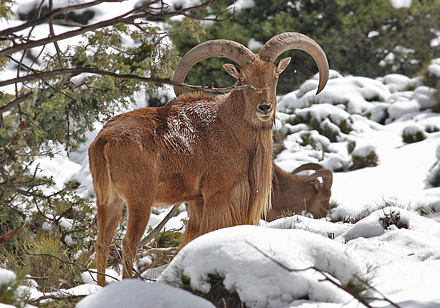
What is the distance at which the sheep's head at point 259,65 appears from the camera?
5.35 m

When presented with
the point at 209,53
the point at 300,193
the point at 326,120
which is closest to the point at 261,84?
the point at 209,53

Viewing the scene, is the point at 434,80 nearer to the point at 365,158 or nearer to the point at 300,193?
the point at 365,158

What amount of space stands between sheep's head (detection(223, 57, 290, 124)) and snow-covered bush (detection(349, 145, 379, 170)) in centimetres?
824

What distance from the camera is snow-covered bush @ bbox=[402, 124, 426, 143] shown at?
14258 millimetres

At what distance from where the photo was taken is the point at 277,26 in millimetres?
19469

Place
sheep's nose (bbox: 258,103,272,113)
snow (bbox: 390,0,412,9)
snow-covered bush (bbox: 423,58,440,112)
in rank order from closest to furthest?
sheep's nose (bbox: 258,103,272,113)
snow-covered bush (bbox: 423,58,440,112)
snow (bbox: 390,0,412,9)

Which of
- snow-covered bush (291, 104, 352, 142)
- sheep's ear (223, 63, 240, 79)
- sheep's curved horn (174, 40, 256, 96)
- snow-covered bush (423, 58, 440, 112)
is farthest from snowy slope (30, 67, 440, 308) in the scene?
snow-covered bush (423, 58, 440, 112)

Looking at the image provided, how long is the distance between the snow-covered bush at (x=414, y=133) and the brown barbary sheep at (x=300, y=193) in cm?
522

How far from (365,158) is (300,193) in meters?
3.92

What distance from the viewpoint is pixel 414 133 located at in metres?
14.3

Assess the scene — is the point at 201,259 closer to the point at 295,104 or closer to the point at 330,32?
the point at 295,104

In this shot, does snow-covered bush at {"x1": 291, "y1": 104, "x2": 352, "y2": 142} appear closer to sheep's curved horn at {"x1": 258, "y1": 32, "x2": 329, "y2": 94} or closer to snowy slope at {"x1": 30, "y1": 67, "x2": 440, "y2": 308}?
snowy slope at {"x1": 30, "y1": 67, "x2": 440, "y2": 308}

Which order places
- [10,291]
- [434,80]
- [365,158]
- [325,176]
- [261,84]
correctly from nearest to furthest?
[10,291], [261,84], [325,176], [365,158], [434,80]

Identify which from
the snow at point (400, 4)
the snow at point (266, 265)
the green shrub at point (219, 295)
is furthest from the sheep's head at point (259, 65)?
the snow at point (400, 4)
